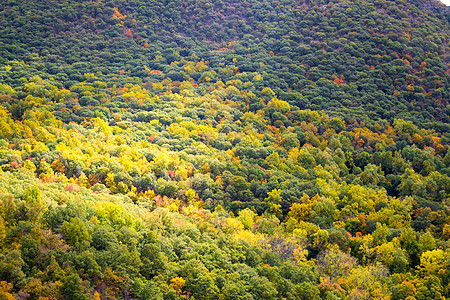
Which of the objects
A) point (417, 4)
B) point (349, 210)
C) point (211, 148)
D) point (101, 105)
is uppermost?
point (417, 4)

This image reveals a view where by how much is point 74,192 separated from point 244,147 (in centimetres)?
4506

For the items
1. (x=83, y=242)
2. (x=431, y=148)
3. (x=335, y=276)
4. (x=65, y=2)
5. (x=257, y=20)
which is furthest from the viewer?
(x=257, y=20)

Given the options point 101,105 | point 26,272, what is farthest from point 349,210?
point 101,105

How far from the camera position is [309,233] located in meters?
62.4

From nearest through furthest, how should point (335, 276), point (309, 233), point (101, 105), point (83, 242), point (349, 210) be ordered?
point (83, 242) < point (335, 276) < point (309, 233) < point (349, 210) < point (101, 105)

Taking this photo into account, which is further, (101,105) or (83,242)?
(101,105)

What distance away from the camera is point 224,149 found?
301 feet

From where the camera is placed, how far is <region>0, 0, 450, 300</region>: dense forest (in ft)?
144

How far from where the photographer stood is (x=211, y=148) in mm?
89938

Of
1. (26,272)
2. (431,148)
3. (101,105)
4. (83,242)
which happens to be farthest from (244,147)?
(26,272)

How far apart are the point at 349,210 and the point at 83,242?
46538 millimetres

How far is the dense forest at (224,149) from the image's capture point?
43.8m

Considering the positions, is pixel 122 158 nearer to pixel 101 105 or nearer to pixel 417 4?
pixel 101 105

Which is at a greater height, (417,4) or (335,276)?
(417,4)
